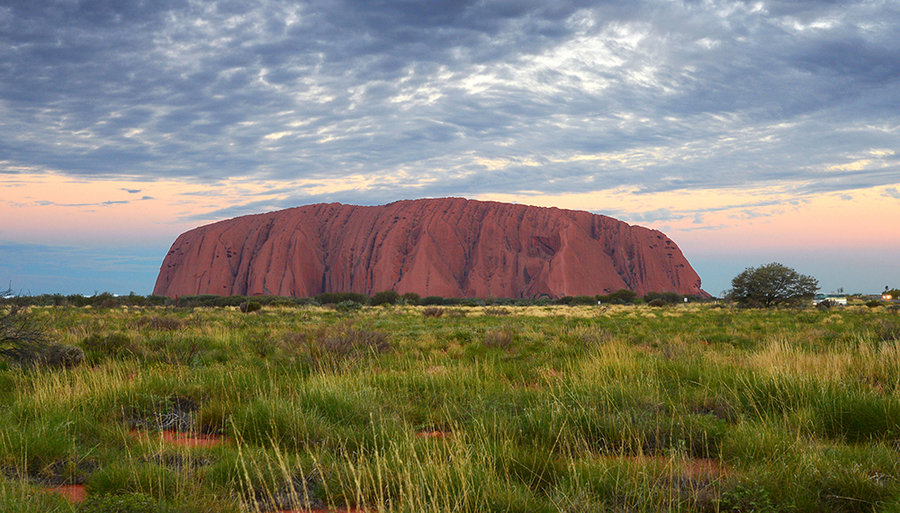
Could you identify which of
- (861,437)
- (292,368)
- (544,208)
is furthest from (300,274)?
(861,437)

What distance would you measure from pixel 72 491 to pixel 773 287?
53.8 metres

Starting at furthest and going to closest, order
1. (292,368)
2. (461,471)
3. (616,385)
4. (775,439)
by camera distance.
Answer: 1. (292,368)
2. (616,385)
3. (775,439)
4. (461,471)

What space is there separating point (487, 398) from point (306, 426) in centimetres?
255

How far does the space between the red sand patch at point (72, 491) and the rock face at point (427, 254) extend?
95813 millimetres

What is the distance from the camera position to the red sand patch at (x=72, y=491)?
3975mm

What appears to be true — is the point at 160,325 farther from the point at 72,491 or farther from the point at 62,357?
the point at 72,491

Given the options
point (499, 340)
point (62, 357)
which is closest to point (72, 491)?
point (62, 357)

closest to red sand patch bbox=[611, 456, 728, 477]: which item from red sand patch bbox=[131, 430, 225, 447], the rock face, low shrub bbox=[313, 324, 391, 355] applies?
red sand patch bbox=[131, 430, 225, 447]

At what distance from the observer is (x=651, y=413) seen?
18.8 ft

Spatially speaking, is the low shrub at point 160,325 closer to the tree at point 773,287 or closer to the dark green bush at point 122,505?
the dark green bush at point 122,505

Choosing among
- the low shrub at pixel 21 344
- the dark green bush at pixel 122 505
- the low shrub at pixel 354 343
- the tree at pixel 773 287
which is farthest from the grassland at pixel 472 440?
the tree at pixel 773 287

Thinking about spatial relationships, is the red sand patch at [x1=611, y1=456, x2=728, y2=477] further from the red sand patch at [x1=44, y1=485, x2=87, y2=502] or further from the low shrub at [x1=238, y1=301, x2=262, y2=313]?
the low shrub at [x1=238, y1=301, x2=262, y2=313]

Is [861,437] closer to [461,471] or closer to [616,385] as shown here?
[616,385]

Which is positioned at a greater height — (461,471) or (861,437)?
(461,471)
